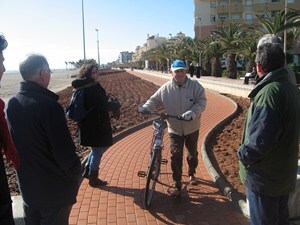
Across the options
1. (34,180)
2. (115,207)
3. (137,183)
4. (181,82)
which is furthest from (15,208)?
(181,82)

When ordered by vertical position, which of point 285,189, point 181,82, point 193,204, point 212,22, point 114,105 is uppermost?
point 212,22

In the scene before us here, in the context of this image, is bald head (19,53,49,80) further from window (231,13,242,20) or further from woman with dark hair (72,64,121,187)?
window (231,13,242,20)

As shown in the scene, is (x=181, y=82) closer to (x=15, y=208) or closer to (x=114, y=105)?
(x=114, y=105)

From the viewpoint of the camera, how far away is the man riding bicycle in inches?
188

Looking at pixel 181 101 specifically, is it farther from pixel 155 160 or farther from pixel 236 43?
pixel 236 43

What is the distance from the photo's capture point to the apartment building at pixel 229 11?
6691 centimetres

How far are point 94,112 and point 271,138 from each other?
9.84 ft

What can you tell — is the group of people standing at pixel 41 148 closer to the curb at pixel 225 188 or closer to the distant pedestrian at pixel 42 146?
the distant pedestrian at pixel 42 146

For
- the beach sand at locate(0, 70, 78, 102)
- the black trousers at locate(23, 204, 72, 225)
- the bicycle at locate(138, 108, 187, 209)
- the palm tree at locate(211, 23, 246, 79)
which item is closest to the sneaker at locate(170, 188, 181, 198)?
the bicycle at locate(138, 108, 187, 209)

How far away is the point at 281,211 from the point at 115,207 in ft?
7.81

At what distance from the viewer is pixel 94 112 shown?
505 cm

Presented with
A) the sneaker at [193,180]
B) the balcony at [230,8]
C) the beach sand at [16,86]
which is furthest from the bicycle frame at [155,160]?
the balcony at [230,8]

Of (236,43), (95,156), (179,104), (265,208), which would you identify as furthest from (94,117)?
(236,43)

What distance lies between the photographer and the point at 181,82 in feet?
15.8
